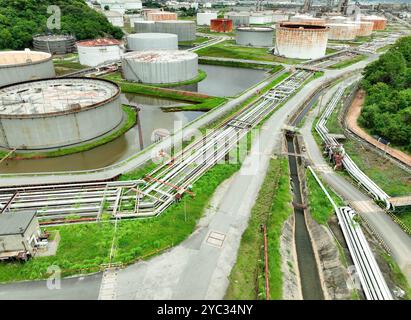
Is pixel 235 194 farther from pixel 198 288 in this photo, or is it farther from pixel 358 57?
pixel 358 57

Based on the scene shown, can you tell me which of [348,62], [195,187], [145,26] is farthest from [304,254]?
[145,26]

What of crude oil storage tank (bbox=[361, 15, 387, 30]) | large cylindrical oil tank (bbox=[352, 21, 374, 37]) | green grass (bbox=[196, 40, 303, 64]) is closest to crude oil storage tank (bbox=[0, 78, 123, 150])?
green grass (bbox=[196, 40, 303, 64])

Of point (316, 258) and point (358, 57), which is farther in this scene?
point (358, 57)

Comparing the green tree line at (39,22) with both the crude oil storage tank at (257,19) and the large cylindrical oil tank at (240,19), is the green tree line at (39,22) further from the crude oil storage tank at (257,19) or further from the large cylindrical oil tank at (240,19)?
the crude oil storage tank at (257,19)

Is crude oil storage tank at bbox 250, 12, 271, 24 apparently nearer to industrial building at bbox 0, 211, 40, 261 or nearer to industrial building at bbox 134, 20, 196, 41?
industrial building at bbox 134, 20, 196, 41

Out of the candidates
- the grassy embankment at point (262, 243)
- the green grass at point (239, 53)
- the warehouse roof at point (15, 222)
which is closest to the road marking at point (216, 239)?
the grassy embankment at point (262, 243)
